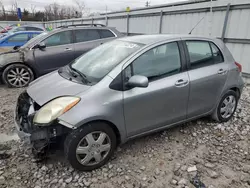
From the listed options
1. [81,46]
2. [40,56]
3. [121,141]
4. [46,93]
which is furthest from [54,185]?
[81,46]

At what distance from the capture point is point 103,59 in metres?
2.76

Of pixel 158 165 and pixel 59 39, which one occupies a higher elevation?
pixel 59 39

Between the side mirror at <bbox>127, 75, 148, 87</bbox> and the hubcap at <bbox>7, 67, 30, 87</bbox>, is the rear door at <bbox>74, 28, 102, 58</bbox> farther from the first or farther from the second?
the side mirror at <bbox>127, 75, 148, 87</bbox>

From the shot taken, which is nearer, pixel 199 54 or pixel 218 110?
pixel 199 54

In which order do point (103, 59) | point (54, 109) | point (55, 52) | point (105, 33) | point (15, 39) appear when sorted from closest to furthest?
1. point (54, 109)
2. point (103, 59)
3. point (55, 52)
4. point (105, 33)
5. point (15, 39)

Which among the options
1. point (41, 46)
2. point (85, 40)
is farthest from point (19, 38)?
point (85, 40)

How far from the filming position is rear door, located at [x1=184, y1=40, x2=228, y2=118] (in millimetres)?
2863

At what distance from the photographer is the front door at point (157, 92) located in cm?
243

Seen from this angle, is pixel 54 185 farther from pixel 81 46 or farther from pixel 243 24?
pixel 243 24

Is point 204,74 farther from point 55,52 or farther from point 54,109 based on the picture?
point 55,52

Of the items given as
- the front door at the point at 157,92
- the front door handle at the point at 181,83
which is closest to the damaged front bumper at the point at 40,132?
the front door at the point at 157,92

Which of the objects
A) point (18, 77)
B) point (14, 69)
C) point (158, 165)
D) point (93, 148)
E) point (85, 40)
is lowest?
point (158, 165)

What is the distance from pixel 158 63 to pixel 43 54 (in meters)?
3.95

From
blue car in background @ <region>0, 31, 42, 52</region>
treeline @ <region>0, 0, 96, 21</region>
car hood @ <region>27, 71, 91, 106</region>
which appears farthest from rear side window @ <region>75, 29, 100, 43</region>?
treeline @ <region>0, 0, 96, 21</region>
